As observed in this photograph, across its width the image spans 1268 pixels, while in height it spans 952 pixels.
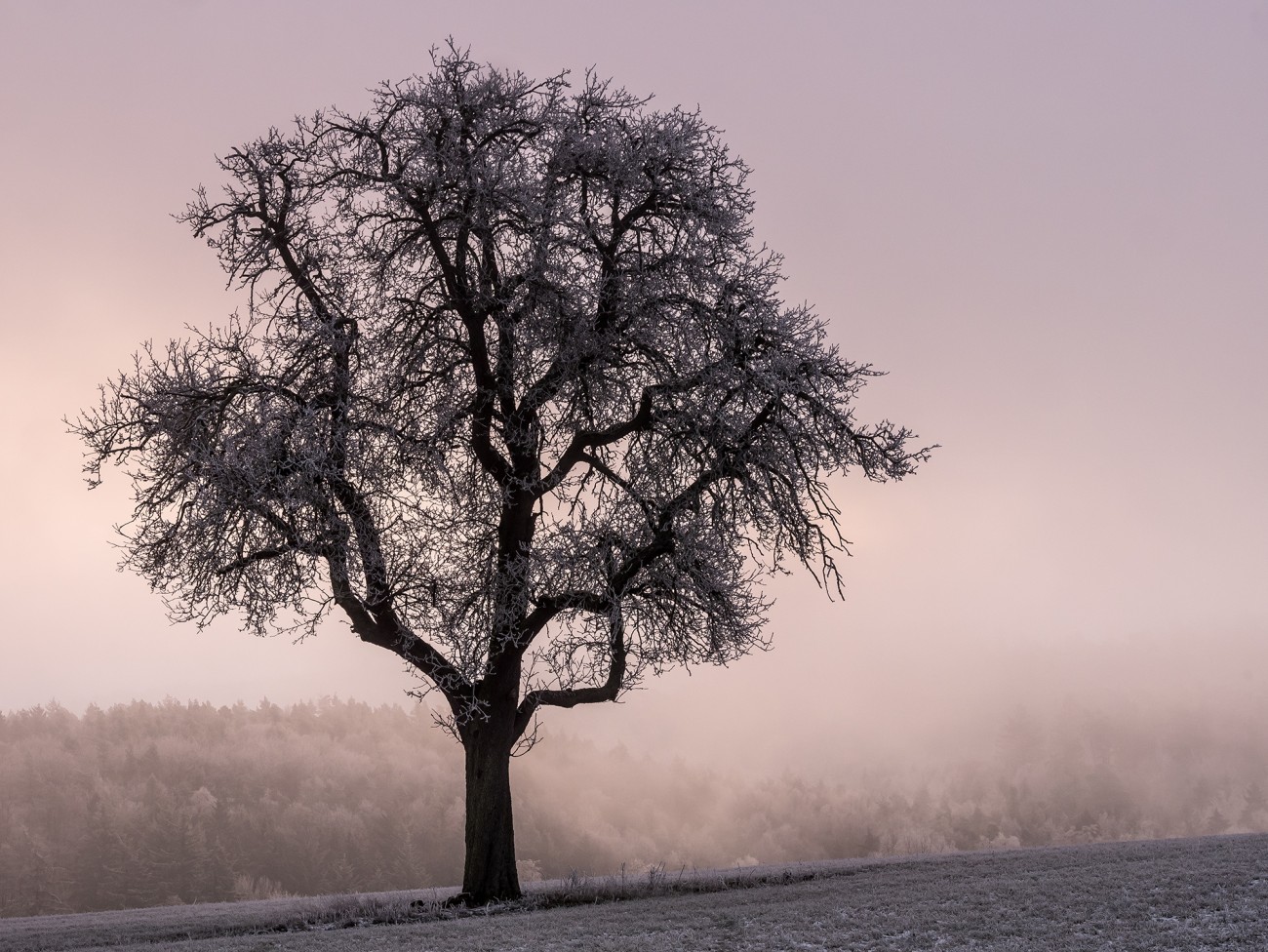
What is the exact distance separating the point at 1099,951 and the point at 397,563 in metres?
11.4

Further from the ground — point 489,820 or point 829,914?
point 489,820

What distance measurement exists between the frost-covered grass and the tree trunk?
29.5 inches

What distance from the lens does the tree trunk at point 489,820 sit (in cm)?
1770

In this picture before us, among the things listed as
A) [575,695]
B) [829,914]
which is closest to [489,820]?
[575,695]

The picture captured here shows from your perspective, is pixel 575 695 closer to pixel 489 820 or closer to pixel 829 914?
pixel 489 820

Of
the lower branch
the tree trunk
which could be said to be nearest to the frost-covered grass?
the tree trunk

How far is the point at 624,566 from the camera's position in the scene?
Answer: 17.8 m

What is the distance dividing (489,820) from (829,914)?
21.5 ft

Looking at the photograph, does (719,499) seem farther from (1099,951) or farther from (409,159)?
(1099,951)

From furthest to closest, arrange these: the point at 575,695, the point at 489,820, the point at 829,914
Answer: the point at 575,695 → the point at 489,820 → the point at 829,914

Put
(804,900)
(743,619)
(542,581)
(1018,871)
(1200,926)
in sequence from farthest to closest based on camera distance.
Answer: (743,619)
(542,581)
(1018,871)
(804,900)
(1200,926)

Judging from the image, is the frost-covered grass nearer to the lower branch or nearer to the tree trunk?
the tree trunk

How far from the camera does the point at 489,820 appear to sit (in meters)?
17.9

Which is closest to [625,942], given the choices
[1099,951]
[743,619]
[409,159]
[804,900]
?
[804,900]
